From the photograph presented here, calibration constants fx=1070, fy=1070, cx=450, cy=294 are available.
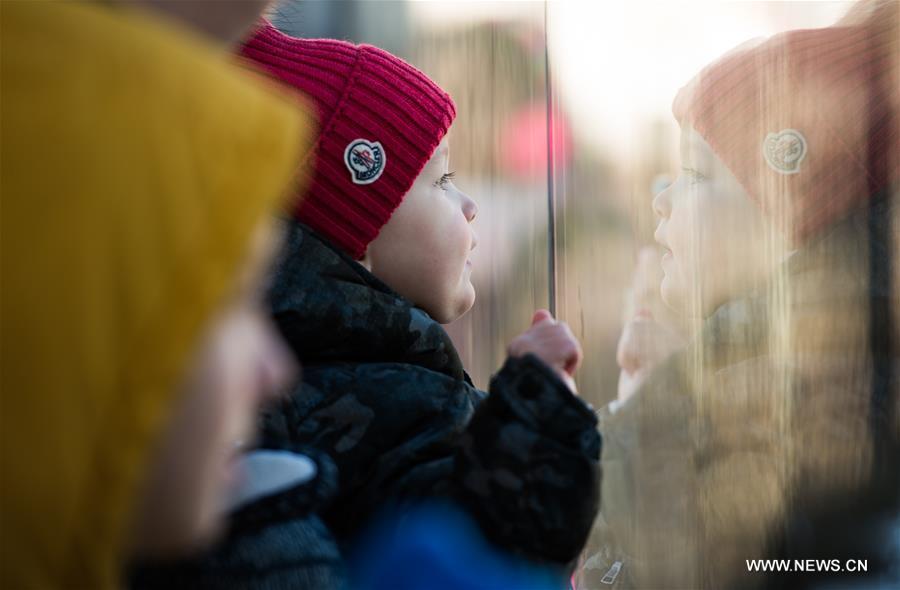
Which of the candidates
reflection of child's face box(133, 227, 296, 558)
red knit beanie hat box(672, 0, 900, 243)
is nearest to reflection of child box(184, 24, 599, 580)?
reflection of child's face box(133, 227, 296, 558)

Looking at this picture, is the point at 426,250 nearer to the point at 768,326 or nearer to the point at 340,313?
the point at 340,313

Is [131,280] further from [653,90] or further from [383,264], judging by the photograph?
[653,90]

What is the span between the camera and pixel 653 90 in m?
1.15

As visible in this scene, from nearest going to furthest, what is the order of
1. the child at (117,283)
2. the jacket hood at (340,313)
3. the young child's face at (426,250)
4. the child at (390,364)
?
the child at (117,283)
the child at (390,364)
the jacket hood at (340,313)
the young child's face at (426,250)

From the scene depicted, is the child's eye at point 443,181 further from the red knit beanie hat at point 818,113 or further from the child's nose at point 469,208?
the red knit beanie hat at point 818,113

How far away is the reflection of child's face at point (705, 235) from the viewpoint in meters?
1.12

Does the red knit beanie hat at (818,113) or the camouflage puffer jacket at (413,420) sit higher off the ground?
the red knit beanie hat at (818,113)

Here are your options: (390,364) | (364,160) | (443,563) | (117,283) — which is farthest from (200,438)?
(364,160)

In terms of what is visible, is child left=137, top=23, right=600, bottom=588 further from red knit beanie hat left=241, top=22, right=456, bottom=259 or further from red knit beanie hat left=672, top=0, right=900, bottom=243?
red knit beanie hat left=672, top=0, right=900, bottom=243

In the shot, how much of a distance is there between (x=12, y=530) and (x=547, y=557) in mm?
430

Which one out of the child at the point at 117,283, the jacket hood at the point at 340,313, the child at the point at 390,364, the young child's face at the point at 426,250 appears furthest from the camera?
the young child's face at the point at 426,250

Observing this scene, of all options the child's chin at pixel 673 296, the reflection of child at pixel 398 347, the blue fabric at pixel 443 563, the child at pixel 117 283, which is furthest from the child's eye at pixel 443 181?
the child at pixel 117 283

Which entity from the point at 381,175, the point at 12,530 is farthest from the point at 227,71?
the point at 381,175

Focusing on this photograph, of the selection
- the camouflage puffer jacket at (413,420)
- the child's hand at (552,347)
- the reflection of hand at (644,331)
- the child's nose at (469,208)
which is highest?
the child's nose at (469,208)
